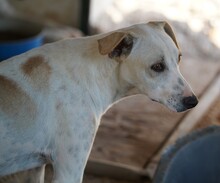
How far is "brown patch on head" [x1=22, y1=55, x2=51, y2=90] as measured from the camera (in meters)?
1.46

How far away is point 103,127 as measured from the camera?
2.70m

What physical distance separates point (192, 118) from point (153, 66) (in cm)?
137

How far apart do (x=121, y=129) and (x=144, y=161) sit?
0.35 meters

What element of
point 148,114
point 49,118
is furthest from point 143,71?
point 148,114

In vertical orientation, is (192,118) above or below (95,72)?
below

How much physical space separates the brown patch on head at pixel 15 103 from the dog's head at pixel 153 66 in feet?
0.96

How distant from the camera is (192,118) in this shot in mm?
2736

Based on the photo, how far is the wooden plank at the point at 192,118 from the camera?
2397 mm

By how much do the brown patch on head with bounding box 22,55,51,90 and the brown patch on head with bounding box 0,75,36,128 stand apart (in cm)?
5

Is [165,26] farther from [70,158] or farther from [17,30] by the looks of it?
[17,30]

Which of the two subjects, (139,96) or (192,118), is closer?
(192,118)

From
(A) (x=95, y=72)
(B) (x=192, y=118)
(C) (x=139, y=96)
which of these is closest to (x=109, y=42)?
(A) (x=95, y=72)

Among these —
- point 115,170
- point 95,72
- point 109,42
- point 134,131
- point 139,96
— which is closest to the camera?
point 109,42

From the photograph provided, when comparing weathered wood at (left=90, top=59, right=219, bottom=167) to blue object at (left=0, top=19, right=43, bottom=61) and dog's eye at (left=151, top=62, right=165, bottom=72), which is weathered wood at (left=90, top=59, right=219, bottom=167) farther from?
dog's eye at (left=151, top=62, right=165, bottom=72)
